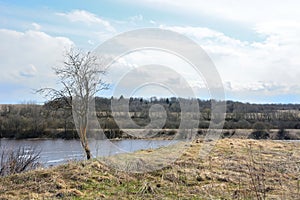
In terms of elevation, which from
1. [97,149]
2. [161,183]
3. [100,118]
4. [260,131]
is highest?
[100,118]

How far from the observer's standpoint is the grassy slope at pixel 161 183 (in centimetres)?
725

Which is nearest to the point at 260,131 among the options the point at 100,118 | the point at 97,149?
the point at 100,118

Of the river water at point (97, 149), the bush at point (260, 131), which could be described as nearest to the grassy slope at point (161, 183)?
the river water at point (97, 149)

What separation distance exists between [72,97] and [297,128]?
142 ft

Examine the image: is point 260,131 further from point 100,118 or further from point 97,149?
point 97,149

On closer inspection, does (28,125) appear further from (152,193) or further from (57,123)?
(152,193)

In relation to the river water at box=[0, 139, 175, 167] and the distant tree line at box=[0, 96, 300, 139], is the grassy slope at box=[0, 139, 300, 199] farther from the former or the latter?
the distant tree line at box=[0, 96, 300, 139]

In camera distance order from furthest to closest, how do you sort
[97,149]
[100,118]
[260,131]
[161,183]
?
[260,131] < [100,118] < [97,149] < [161,183]

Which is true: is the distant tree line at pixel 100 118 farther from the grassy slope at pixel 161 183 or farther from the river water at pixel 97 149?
the grassy slope at pixel 161 183

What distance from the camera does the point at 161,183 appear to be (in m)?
8.23

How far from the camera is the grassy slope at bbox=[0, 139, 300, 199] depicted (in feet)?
23.8

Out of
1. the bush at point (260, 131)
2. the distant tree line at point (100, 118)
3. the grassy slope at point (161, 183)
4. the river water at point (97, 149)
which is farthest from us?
the bush at point (260, 131)

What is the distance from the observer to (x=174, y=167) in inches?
392

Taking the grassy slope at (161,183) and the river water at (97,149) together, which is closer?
the grassy slope at (161,183)
